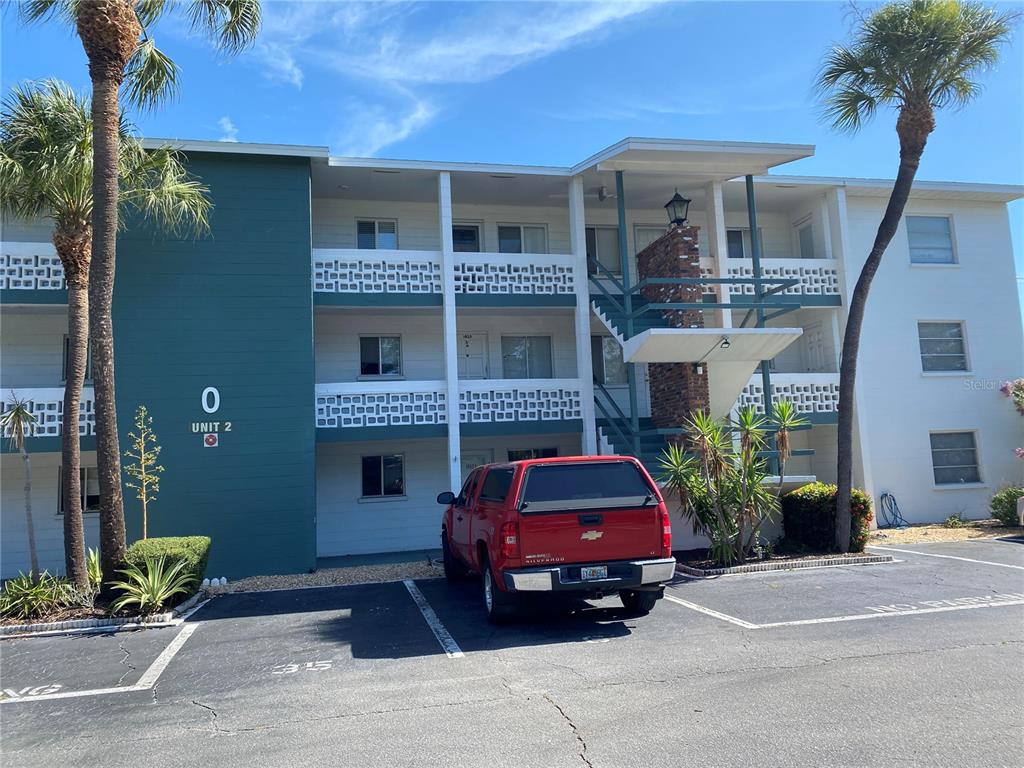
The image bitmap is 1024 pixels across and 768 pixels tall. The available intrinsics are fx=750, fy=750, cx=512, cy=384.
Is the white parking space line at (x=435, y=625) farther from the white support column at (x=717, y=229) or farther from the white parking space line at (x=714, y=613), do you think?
the white support column at (x=717, y=229)

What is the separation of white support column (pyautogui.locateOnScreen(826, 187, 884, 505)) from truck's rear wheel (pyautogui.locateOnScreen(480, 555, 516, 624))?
462 inches

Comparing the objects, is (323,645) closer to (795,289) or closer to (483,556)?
(483,556)

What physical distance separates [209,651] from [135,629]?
6.78 ft

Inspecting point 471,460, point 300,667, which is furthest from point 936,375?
point 300,667

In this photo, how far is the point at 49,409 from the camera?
535 inches

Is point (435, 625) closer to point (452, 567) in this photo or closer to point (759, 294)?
point (452, 567)

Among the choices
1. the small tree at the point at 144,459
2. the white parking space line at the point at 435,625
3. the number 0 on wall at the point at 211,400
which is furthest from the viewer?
the number 0 on wall at the point at 211,400

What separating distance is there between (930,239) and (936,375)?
3.52 metres

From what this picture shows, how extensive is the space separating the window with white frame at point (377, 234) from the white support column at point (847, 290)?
10.3 metres

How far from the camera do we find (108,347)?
34.2 feet

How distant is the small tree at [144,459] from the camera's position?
12688mm

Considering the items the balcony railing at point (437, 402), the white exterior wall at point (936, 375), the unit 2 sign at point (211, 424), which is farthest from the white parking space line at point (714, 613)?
the white exterior wall at point (936, 375)

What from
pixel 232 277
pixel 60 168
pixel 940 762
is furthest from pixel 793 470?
pixel 60 168

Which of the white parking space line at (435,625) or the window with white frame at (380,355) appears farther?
the window with white frame at (380,355)
